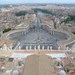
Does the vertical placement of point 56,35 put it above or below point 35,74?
below

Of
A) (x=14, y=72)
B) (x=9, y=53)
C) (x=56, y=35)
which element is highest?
(x=14, y=72)

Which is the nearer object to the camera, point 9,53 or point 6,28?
point 9,53

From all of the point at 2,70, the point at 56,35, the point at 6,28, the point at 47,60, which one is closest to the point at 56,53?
the point at 47,60

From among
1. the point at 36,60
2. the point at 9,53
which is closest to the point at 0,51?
the point at 9,53

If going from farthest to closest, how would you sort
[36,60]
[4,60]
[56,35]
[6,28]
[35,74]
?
[6,28]
[56,35]
[4,60]
[36,60]
[35,74]

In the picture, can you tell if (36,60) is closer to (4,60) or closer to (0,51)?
(4,60)

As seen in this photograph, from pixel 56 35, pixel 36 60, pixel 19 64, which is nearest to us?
→ pixel 36 60

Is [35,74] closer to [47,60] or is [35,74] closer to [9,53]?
[47,60]

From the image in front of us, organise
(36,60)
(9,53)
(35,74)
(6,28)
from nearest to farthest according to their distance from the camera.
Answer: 1. (35,74)
2. (36,60)
3. (9,53)
4. (6,28)

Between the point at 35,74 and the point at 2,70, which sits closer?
the point at 35,74
